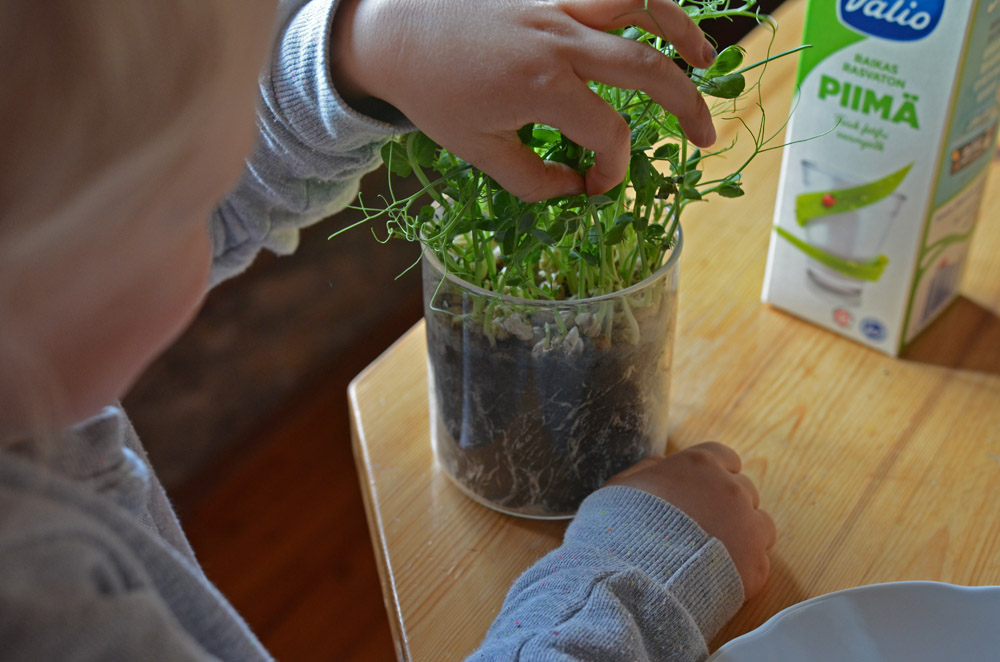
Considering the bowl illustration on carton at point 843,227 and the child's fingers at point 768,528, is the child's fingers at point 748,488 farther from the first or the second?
the bowl illustration on carton at point 843,227

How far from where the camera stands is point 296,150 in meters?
0.58

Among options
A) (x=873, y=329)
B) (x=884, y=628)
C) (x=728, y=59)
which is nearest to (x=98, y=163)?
(x=728, y=59)

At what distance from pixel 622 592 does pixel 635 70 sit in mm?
259

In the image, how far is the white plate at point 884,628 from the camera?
466mm

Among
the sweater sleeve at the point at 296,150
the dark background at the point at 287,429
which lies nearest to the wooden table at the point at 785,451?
the sweater sleeve at the point at 296,150

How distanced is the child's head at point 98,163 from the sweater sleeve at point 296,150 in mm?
175

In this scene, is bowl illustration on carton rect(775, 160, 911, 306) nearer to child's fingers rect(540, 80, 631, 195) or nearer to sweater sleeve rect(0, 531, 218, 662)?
child's fingers rect(540, 80, 631, 195)

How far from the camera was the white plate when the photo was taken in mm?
466

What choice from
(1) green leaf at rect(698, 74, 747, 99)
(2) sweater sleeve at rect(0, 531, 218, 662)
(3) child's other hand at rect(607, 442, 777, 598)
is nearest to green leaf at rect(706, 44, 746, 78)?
(1) green leaf at rect(698, 74, 747, 99)

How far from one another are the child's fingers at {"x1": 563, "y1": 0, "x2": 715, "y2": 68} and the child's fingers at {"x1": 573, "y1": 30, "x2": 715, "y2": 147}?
0.02 metres

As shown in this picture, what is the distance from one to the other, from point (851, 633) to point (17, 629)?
0.38 meters

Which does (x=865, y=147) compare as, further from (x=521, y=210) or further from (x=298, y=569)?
(x=298, y=569)

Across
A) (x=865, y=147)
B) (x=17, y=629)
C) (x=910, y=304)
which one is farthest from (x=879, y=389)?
(x=17, y=629)

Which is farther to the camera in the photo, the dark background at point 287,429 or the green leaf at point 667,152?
the dark background at point 287,429
